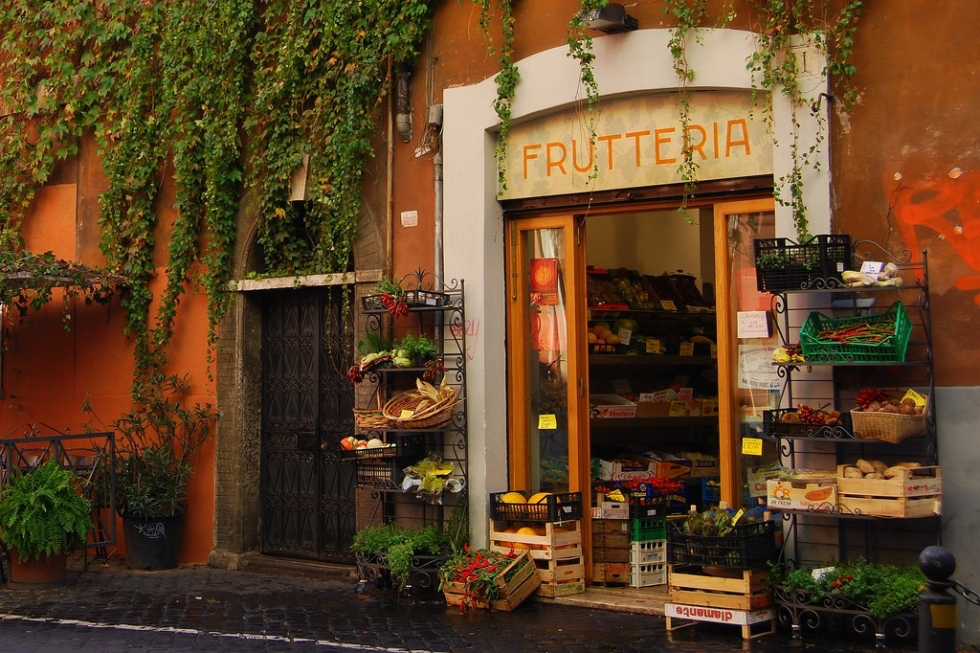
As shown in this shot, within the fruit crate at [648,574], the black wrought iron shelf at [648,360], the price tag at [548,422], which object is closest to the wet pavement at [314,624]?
the fruit crate at [648,574]

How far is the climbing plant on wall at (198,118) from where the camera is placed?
33.5 feet

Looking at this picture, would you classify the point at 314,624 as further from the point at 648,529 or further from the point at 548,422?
the point at 648,529

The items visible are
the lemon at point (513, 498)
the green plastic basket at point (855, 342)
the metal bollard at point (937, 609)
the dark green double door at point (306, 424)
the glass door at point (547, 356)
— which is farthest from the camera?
the dark green double door at point (306, 424)

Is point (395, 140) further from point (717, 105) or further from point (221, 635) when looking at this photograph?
point (221, 635)

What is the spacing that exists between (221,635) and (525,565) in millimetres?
2197

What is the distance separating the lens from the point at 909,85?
7.66 m

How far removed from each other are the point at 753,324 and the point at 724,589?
1.88 metres

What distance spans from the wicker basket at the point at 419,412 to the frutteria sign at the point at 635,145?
172 cm

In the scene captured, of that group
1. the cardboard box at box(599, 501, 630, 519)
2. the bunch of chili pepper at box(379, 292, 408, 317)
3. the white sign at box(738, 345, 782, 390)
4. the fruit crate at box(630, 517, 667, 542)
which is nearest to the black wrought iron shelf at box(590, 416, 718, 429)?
the cardboard box at box(599, 501, 630, 519)

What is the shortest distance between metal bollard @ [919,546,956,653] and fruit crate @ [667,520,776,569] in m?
2.24

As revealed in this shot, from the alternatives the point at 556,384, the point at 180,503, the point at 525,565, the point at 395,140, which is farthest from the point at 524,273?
the point at 180,503

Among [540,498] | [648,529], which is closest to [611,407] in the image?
[648,529]

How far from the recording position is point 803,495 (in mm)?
7520

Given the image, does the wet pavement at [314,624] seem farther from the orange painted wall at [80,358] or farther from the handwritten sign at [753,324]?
the handwritten sign at [753,324]
